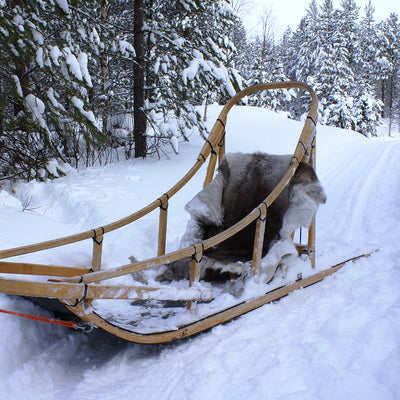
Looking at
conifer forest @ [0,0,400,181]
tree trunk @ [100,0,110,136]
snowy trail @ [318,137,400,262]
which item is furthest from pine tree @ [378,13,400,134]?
tree trunk @ [100,0,110,136]

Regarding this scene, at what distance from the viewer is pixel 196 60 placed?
738cm

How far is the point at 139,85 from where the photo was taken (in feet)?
27.9

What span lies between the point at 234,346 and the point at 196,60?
6376mm

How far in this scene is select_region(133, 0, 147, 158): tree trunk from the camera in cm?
824

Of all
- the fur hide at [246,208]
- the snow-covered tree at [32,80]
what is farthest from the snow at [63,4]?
the fur hide at [246,208]

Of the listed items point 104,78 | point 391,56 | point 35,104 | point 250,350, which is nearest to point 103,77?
point 104,78

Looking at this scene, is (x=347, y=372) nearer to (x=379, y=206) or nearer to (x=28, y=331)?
(x=28, y=331)

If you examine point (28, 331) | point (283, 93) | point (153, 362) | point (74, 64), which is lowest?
point (153, 362)

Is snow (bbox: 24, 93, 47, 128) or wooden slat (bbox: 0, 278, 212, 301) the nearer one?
wooden slat (bbox: 0, 278, 212, 301)

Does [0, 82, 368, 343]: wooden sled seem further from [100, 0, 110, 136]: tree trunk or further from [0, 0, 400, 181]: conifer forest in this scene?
[100, 0, 110, 136]: tree trunk

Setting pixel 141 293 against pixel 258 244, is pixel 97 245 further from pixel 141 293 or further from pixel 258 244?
pixel 258 244

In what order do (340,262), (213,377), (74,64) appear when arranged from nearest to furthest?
(213,377)
(340,262)
(74,64)

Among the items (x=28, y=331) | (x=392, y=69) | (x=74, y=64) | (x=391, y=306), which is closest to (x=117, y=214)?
(x=74, y=64)

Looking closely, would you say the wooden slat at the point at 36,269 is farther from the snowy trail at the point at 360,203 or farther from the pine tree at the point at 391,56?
the pine tree at the point at 391,56
